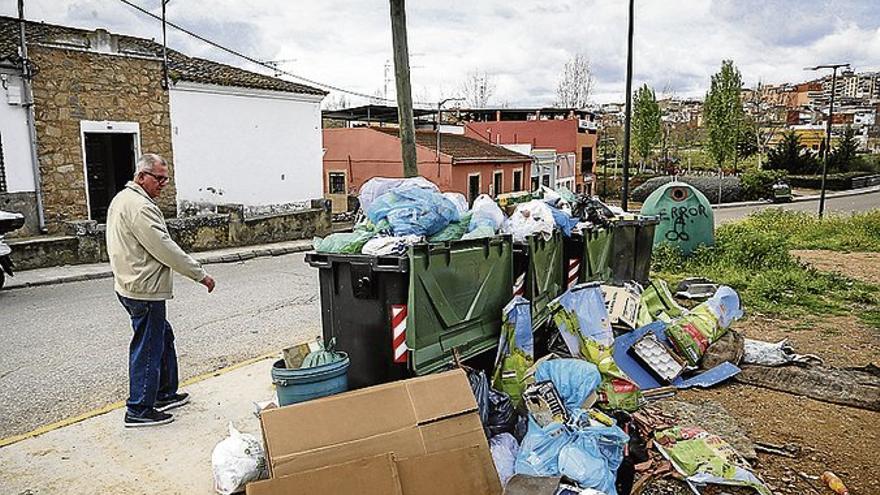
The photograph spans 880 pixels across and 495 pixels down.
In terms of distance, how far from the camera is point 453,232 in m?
4.68

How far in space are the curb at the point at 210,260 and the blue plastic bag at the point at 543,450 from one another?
347 inches

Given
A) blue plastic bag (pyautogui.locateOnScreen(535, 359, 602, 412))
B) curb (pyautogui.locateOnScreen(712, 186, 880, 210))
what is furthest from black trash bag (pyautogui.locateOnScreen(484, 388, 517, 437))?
curb (pyautogui.locateOnScreen(712, 186, 880, 210))

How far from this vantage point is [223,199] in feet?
52.7

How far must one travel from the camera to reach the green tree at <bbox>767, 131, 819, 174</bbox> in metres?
43.6

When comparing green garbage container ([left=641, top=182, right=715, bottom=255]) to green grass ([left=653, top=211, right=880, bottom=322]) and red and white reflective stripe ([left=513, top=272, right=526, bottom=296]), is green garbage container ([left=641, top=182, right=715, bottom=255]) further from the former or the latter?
red and white reflective stripe ([left=513, top=272, right=526, bottom=296])

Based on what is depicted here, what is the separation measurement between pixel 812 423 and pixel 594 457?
215 cm

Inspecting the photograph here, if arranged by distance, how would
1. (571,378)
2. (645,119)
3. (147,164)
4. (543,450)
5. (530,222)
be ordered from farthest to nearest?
(645,119) → (530,222) → (147,164) → (571,378) → (543,450)

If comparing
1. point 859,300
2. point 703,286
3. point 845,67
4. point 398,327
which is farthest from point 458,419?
point 845,67

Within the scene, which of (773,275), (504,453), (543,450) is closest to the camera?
(543,450)

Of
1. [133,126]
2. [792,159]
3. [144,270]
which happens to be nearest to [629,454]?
[144,270]

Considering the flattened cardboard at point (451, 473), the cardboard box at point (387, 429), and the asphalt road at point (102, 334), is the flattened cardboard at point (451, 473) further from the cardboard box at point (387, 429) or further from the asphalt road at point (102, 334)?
the asphalt road at point (102, 334)

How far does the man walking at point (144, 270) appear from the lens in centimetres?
418

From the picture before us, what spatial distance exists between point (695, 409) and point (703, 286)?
392 centimetres

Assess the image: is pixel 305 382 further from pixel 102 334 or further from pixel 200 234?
pixel 200 234
